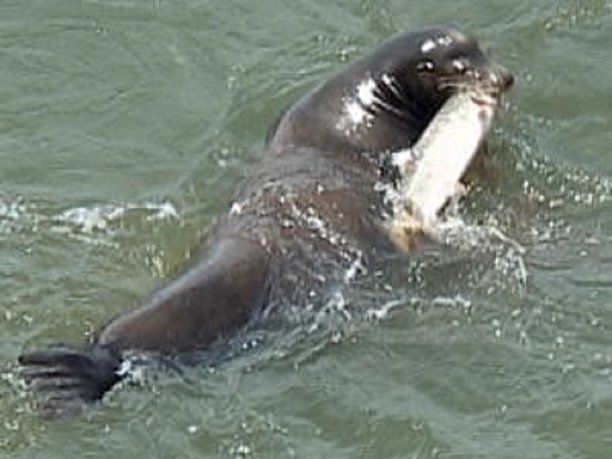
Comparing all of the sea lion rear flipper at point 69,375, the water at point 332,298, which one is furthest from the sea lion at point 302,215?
the water at point 332,298

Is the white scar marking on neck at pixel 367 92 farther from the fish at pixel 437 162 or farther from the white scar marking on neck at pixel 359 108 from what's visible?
the fish at pixel 437 162

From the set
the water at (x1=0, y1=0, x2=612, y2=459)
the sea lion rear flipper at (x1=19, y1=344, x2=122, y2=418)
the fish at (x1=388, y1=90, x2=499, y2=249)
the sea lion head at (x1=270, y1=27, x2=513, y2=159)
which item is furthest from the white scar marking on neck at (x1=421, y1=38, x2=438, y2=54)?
the sea lion rear flipper at (x1=19, y1=344, x2=122, y2=418)

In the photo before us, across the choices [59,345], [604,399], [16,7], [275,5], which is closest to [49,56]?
[16,7]

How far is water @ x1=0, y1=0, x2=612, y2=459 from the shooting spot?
6395mm

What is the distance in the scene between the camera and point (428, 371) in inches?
266

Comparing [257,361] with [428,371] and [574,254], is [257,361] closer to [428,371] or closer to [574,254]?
[428,371]

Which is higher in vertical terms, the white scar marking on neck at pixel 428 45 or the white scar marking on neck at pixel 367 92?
the white scar marking on neck at pixel 428 45

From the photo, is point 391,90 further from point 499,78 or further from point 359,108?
point 499,78

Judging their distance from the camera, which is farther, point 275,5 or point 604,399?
point 275,5

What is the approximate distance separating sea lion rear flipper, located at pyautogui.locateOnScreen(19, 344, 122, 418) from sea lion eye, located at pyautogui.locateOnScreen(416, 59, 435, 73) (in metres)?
2.34

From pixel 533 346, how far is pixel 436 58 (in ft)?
5.71

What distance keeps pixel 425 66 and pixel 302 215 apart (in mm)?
1059

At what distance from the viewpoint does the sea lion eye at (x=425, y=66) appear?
8.17m

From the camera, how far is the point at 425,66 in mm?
8180
